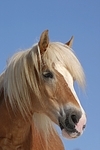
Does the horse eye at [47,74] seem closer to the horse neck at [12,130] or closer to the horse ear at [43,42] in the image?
the horse ear at [43,42]

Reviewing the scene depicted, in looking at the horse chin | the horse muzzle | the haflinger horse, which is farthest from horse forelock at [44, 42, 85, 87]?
the horse chin

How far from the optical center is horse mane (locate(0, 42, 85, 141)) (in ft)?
21.1

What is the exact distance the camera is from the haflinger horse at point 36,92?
6.30m

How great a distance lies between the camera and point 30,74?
21.3 ft

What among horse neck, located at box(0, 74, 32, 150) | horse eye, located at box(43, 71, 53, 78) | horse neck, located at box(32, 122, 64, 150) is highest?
horse eye, located at box(43, 71, 53, 78)

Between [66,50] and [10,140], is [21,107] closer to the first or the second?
[10,140]

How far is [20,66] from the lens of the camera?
6543 millimetres

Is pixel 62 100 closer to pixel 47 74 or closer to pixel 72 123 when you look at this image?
pixel 72 123

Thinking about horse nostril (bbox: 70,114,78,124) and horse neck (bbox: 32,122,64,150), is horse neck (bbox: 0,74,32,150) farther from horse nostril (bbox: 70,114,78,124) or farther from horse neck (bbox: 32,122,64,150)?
horse nostril (bbox: 70,114,78,124)

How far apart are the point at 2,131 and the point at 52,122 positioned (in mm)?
645

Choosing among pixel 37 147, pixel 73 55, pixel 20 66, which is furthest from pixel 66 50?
pixel 37 147

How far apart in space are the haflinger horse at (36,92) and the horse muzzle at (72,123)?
0.04 ft

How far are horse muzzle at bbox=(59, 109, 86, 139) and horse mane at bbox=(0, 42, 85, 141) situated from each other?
0.43 m

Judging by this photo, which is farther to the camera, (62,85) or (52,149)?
(52,149)
